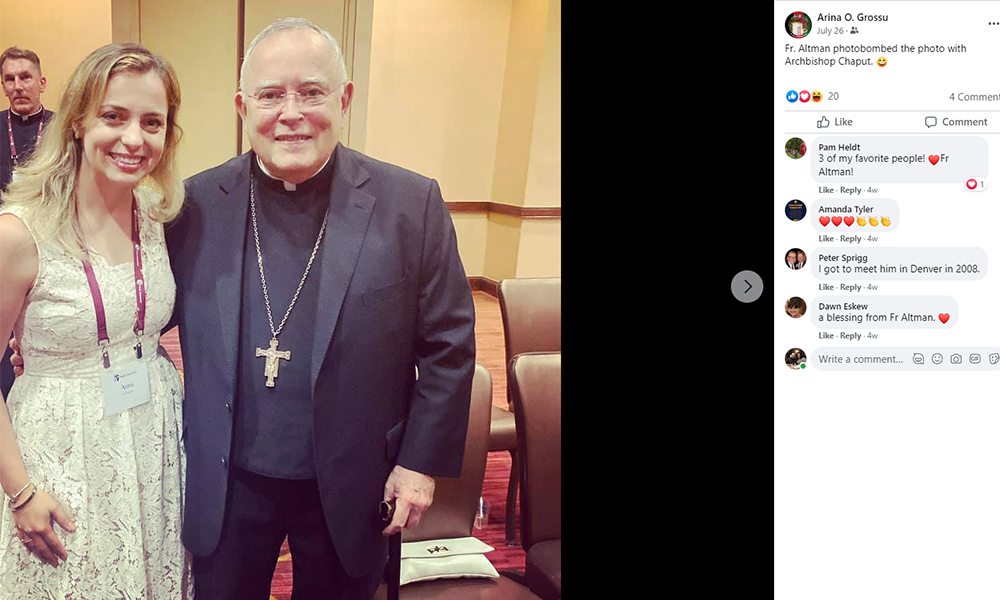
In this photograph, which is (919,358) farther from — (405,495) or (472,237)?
(472,237)

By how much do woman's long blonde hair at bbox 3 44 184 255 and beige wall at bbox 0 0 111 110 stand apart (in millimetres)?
5531

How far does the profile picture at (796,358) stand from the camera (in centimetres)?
33

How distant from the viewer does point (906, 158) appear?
326 millimetres

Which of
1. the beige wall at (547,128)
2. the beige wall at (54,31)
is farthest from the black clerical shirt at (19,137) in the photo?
the beige wall at (547,128)

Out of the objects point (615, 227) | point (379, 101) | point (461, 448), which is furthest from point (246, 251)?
point (379, 101)

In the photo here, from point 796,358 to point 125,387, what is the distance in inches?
64.2

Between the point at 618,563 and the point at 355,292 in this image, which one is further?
the point at 355,292

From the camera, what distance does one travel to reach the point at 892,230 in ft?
1.07

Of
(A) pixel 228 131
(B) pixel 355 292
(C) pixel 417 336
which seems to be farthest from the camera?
(A) pixel 228 131

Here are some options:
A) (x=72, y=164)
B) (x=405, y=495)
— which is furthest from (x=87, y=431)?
(x=405, y=495)

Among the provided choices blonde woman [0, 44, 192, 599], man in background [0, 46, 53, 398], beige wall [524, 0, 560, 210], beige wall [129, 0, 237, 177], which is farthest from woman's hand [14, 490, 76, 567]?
beige wall [524, 0, 560, 210]

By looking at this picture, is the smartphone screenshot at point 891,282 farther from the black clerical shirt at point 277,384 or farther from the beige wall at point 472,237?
the beige wall at point 472,237

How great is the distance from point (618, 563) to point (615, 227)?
14cm

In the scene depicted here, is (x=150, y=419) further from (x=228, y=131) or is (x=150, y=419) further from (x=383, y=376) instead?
(x=228, y=131)
